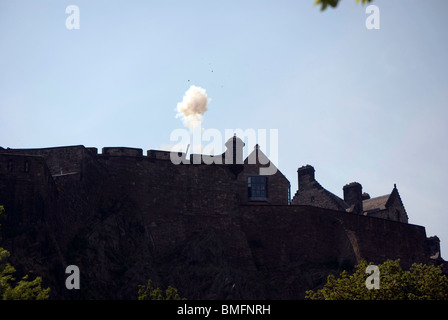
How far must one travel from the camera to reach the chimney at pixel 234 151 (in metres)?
53.8

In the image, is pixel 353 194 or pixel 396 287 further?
pixel 353 194

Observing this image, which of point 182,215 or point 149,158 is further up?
point 149,158

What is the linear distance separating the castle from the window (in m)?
0.08

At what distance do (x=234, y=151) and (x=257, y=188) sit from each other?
11.1ft

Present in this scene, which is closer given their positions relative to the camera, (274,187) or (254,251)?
(254,251)

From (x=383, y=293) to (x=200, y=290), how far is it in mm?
13553

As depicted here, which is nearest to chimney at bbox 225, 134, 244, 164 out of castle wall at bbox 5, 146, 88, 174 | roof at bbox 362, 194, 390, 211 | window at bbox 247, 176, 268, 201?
window at bbox 247, 176, 268, 201

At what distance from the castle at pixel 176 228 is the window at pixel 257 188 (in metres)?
0.08

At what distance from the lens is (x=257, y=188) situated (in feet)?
185

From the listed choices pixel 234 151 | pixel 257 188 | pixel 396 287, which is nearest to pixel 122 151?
pixel 234 151

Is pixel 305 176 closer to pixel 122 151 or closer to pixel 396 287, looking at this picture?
pixel 122 151
